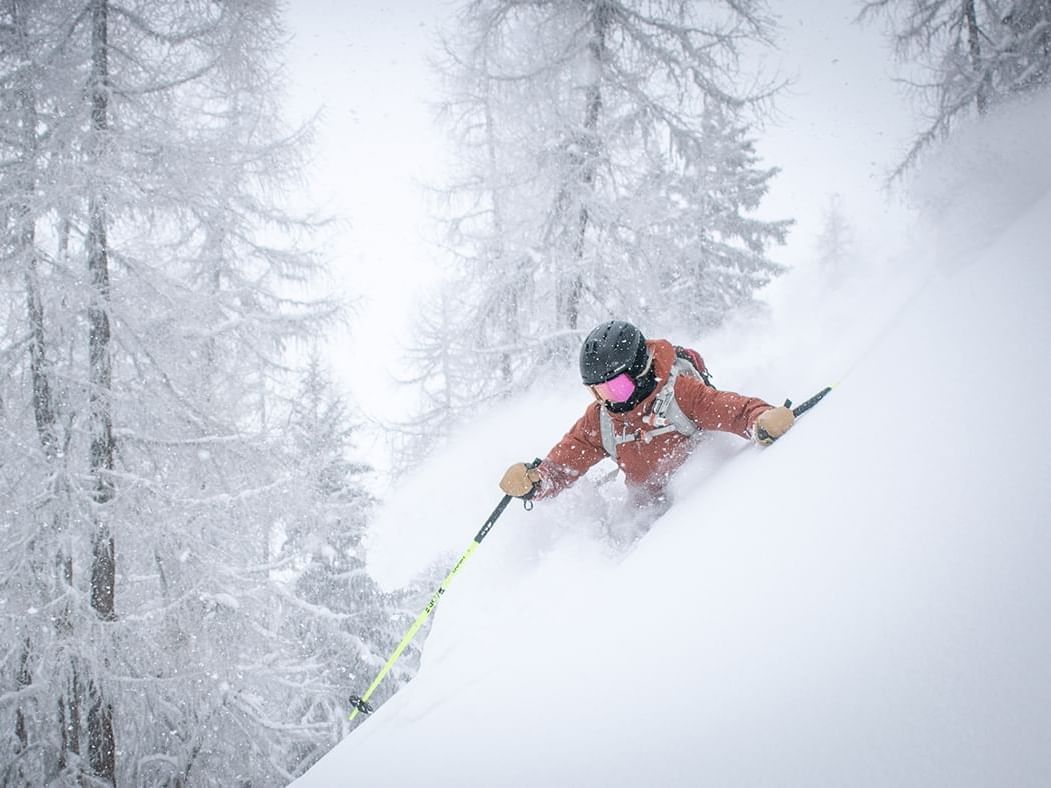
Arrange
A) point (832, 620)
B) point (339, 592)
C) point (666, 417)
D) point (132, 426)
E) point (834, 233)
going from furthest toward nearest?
point (834, 233), point (339, 592), point (132, 426), point (666, 417), point (832, 620)

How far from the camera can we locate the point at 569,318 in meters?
8.35

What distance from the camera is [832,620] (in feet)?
4.24

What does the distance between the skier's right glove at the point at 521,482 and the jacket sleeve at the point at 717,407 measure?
46.4 inches

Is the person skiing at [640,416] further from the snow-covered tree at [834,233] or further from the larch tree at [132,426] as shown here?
the snow-covered tree at [834,233]

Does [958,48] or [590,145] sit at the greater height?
[590,145]

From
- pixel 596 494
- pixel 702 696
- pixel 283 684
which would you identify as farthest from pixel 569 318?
pixel 702 696

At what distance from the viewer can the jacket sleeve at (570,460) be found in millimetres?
3830

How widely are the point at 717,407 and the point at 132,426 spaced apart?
6417 mm

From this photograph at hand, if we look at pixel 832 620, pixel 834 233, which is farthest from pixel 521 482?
pixel 834 233

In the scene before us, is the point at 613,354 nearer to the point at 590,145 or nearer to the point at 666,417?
the point at 666,417

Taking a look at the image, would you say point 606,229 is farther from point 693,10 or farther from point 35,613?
point 35,613

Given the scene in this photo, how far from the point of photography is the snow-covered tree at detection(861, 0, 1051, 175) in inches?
314

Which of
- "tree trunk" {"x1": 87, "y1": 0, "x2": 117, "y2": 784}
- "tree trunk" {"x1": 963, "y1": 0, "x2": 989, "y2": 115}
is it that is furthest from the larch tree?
"tree trunk" {"x1": 963, "y1": 0, "x2": 989, "y2": 115}

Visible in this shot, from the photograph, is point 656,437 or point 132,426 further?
point 132,426
